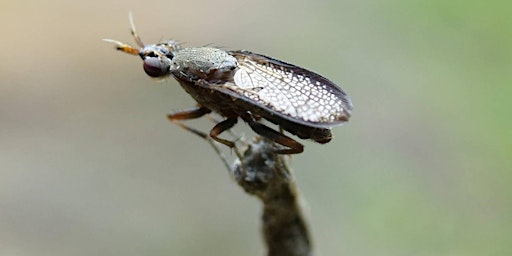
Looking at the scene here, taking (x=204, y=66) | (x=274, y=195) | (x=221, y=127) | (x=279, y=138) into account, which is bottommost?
(x=274, y=195)

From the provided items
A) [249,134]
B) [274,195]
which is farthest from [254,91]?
[249,134]

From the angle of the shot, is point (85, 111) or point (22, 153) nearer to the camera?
point (22, 153)

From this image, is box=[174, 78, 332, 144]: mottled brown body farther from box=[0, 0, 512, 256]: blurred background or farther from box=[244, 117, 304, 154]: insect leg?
box=[0, 0, 512, 256]: blurred background

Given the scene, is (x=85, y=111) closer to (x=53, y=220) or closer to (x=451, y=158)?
(x=53, y=220)

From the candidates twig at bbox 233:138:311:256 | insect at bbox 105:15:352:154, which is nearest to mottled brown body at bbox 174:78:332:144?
insect at bbox 105:15:352:154

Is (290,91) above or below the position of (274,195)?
above

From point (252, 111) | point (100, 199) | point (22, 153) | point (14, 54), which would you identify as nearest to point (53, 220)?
point (100, 199)

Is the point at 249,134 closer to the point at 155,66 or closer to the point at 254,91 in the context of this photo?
the point at 155,66
